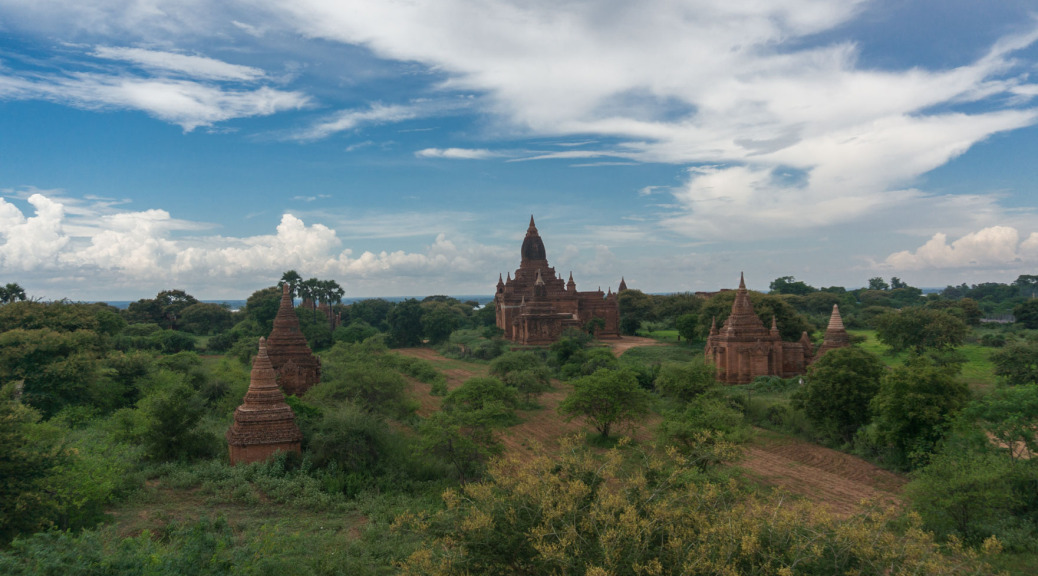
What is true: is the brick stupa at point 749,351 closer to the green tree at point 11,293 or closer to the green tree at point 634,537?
the green tree at point 634,537

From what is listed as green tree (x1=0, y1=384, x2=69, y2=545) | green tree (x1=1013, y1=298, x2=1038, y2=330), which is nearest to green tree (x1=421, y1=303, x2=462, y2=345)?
green tree (x1=0, y1=384, x2=69, y2=545)

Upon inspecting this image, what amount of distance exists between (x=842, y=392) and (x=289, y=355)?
82.5ft

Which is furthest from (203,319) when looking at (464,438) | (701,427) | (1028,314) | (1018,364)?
(1028,314)

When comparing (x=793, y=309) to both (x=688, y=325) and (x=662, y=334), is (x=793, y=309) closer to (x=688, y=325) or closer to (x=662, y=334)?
(x=688, y=325)

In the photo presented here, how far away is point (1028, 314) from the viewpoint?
59.7m

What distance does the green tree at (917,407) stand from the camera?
18.9 m

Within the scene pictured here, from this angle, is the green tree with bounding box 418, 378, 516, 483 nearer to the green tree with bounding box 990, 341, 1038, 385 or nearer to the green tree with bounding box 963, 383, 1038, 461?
the green tree with bounding box 963, 383, 1038, 461

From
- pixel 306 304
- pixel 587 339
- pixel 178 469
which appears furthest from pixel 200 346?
pixel 178 469

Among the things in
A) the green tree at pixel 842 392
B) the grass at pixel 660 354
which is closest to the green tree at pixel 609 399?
the green tree at pixel 842 392

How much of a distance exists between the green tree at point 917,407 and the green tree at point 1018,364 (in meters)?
11.4

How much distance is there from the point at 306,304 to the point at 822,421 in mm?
62061

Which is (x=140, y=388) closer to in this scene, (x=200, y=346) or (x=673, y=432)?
(x=673, y=432)

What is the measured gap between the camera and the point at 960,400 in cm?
1931

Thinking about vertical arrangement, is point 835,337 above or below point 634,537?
above
